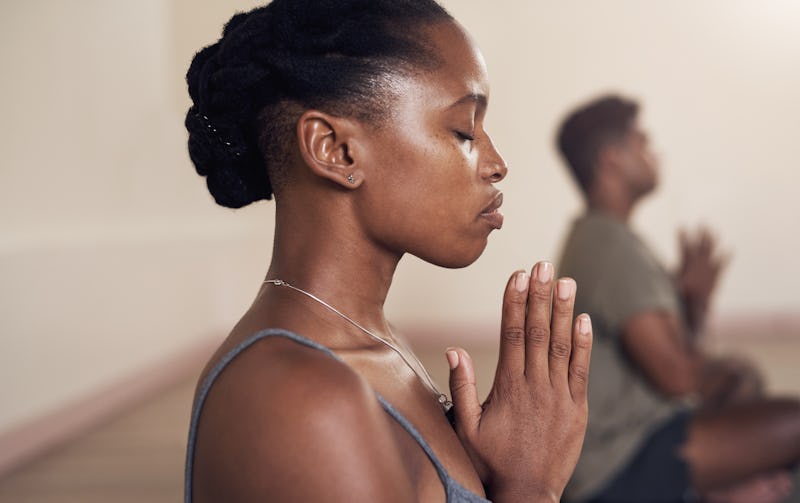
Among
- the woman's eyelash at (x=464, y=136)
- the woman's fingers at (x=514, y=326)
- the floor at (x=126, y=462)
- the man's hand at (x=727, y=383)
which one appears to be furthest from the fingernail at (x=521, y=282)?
the floor at (x=126, y=462)

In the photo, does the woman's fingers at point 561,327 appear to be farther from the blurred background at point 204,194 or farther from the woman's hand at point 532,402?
the blurred background at point 204,194

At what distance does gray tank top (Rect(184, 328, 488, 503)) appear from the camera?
72 centimetres

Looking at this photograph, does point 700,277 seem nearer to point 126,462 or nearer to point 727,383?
point 727,383

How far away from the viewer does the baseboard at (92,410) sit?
10.3 ft

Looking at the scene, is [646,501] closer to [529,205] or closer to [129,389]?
[129,389]

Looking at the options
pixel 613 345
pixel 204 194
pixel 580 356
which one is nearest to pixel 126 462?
pixel 613 345

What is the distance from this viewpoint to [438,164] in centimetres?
78

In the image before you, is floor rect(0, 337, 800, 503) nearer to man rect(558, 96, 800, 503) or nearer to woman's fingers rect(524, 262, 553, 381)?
man rect(558, 96, 800, 503)

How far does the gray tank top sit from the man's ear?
0.14 m

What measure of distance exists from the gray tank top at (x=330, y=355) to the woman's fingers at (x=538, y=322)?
0.12m

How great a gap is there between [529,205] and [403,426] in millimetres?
4983

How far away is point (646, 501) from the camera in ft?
6.96

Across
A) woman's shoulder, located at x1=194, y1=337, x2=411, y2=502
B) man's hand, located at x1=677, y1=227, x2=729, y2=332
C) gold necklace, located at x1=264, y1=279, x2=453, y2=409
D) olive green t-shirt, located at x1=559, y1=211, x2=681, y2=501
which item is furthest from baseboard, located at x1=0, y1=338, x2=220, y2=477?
woman's shoulder, located at x1=194, y1=337, x2=411, y2=502

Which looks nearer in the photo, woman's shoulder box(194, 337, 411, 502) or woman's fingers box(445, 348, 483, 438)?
woman's shoulder box(194, 337, 411, 502)
